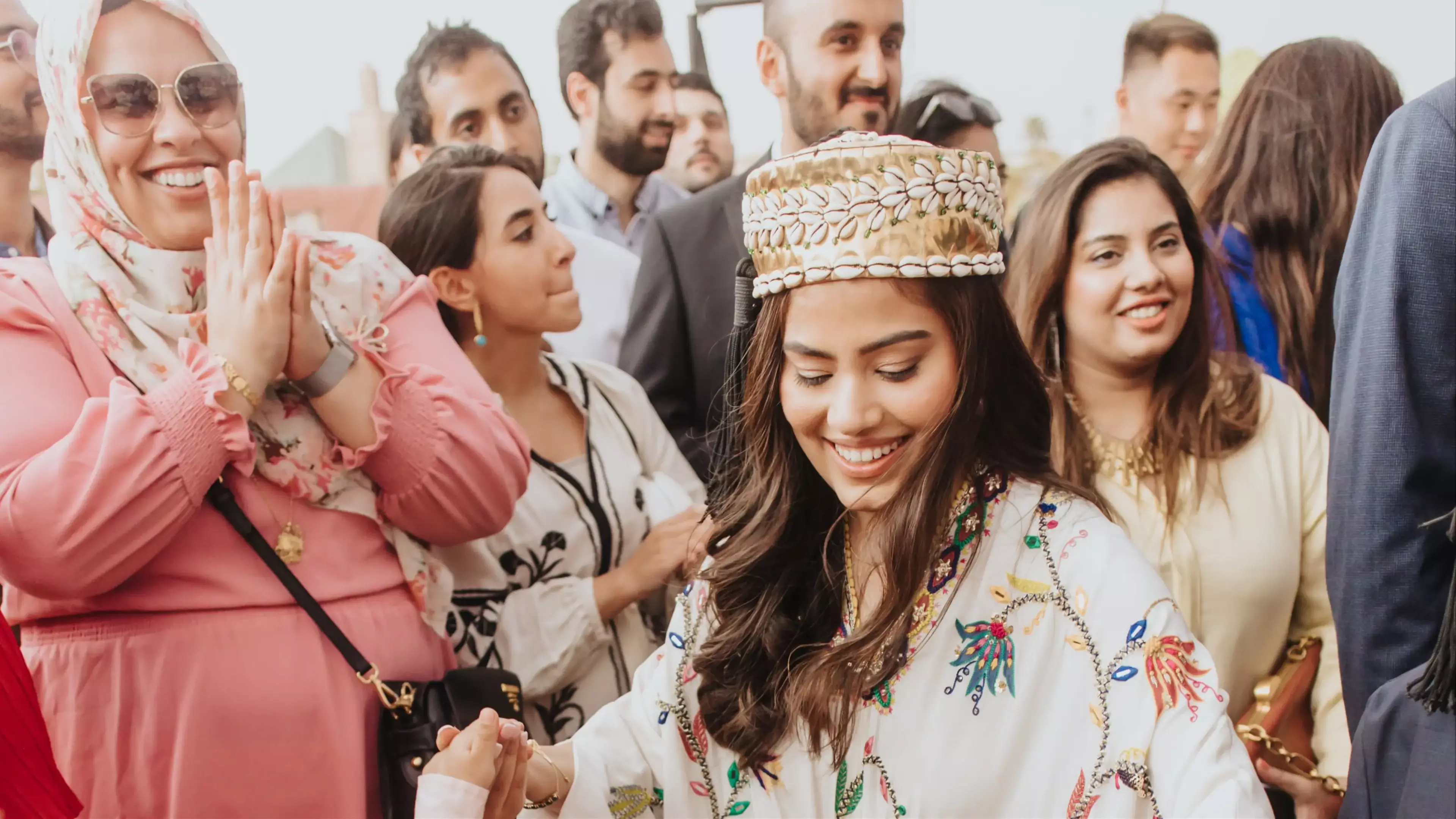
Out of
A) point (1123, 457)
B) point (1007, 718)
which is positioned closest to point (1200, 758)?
point (1007, 718)

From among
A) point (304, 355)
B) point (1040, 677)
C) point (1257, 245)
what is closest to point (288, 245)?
point (304, 355)

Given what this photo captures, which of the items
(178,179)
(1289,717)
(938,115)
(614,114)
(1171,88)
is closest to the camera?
(178,179)

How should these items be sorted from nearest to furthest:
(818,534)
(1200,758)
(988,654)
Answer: (1200,758)
(988,654)
(818,534)

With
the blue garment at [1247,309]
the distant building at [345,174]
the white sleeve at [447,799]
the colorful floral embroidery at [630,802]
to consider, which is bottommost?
the colorful floral embroidery at [630,802]

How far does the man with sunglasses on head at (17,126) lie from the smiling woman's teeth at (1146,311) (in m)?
1.77

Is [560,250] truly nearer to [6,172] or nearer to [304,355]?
[304,355]

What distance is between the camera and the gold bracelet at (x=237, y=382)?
1.66 meters

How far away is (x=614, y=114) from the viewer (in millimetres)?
2730

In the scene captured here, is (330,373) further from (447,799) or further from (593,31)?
(593,31)

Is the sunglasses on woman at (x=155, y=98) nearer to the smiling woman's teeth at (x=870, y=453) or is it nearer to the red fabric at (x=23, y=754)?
the red fabric at (x=23, y=754)

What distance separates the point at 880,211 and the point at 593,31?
1406mm

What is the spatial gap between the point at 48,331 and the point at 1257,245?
7.58 ft

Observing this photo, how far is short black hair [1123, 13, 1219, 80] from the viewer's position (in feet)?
10.1

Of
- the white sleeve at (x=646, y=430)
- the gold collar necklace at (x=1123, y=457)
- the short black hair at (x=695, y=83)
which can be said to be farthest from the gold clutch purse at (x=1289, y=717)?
the short black hair at (x=695, y=83)
